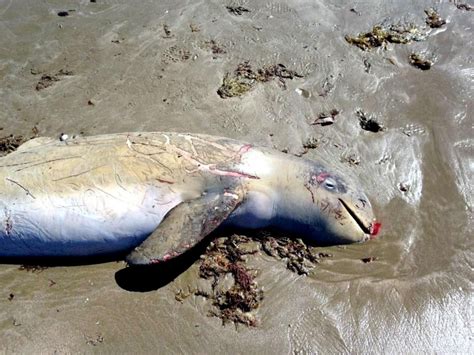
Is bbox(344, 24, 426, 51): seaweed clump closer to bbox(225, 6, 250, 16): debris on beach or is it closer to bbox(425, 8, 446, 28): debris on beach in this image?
bbox(425, 8, 446, 28): debris on beach

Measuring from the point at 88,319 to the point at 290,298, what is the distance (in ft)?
6.70

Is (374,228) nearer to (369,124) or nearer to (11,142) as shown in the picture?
(369,124)

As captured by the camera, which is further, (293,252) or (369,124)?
(369,124)

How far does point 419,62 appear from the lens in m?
8.02

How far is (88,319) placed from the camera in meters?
5.05

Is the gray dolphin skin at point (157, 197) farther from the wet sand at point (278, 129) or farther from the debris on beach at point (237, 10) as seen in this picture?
the debris on beach at point (237, 10)

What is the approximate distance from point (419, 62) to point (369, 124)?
1771 millimetres

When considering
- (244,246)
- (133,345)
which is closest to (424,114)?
(244,246)

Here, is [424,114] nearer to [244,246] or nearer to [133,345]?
[244,246]

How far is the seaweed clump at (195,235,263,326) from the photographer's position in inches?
202

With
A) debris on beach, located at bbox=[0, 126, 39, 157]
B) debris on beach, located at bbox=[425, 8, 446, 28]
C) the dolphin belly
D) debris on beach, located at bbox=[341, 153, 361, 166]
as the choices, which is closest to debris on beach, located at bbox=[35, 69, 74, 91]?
debris on beach, located at bbox=[0, 126, 39, 157]

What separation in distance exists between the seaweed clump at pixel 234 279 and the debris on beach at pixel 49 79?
151 inches

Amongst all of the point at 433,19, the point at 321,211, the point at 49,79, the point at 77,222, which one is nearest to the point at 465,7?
the point at 433,19

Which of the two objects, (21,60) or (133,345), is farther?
(21,60)
